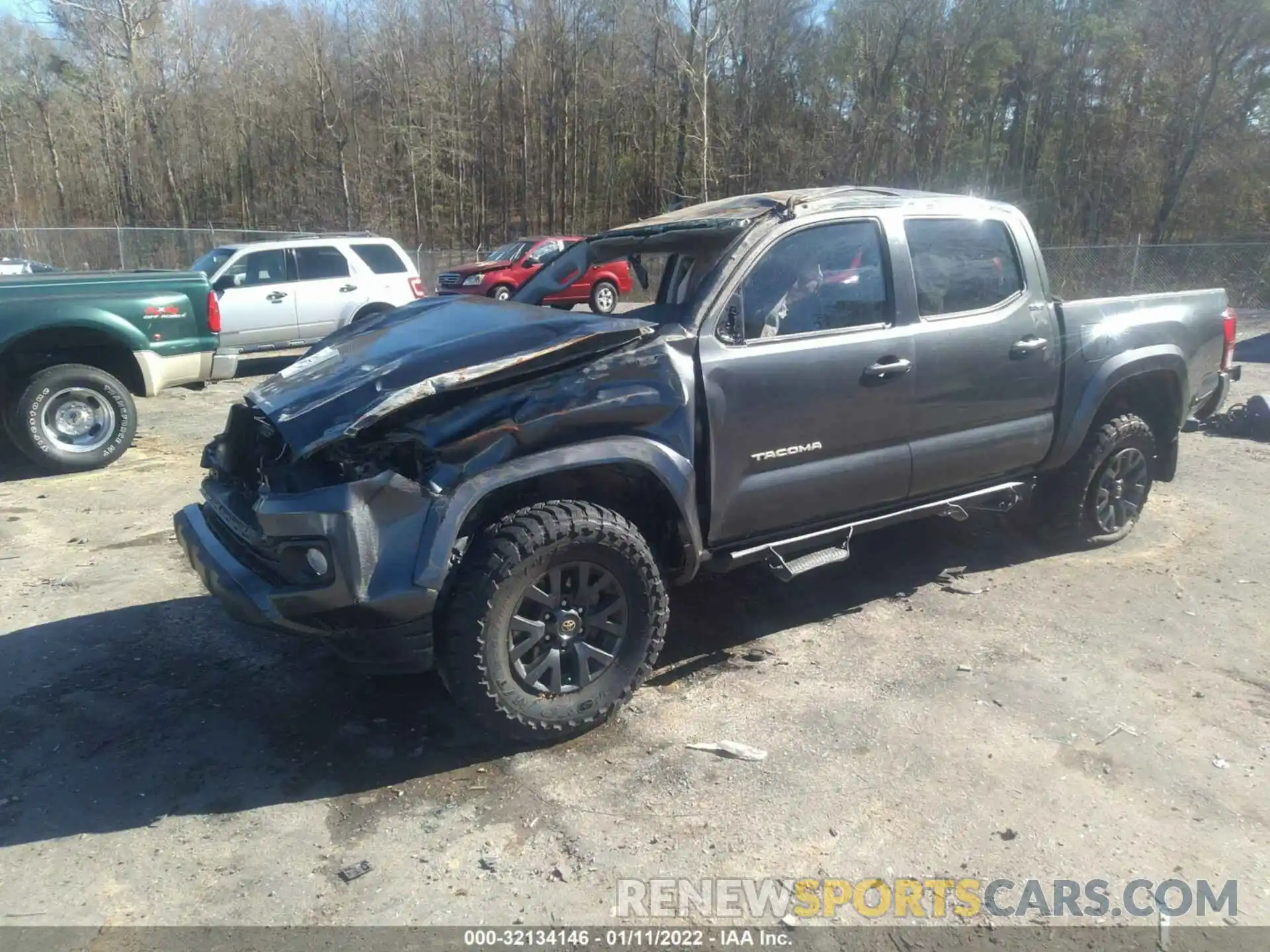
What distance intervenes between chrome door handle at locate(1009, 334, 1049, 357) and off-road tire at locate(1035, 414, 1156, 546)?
0.85 metres

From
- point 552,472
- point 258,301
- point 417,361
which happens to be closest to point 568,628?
point 552,472

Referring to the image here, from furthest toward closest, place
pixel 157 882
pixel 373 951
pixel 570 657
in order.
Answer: pixel 570 657
pixel 157 882
pixel 373 951

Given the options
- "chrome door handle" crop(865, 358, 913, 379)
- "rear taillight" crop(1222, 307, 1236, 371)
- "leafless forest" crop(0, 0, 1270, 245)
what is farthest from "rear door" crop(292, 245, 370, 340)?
"leafless forest" crop(0, 0, 1270, 245)

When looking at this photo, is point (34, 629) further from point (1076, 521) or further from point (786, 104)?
point (786, 104)

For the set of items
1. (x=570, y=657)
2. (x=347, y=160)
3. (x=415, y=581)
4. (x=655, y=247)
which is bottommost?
(x=570, y=657)

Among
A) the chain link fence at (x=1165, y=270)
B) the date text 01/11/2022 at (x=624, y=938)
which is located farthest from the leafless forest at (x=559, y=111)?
the date text 01/11/2022 at (x=624, y=938)

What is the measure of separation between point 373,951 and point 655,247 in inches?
129

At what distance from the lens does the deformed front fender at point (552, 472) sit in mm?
3289

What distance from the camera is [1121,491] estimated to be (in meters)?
5.88

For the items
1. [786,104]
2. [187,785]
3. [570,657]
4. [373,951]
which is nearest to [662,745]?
[570,657]

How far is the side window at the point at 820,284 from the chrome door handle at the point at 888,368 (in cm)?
20

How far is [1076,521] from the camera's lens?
5727 millimetres

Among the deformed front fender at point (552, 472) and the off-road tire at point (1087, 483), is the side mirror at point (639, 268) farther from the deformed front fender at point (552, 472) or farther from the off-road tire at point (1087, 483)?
the off-road tire at point (1087, 483)

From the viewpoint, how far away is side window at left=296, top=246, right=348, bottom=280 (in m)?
13.5
